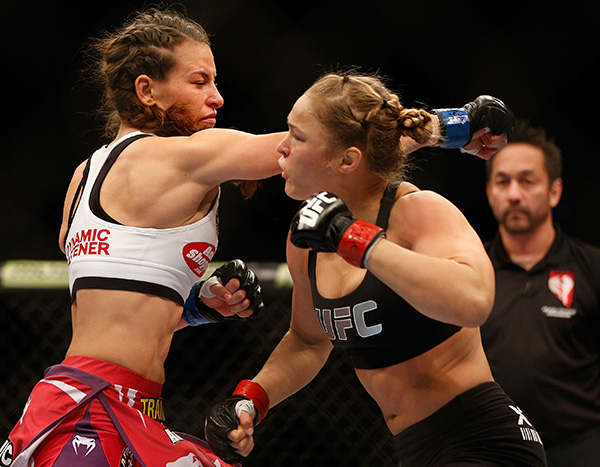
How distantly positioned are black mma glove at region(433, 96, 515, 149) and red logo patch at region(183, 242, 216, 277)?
0.60 meters

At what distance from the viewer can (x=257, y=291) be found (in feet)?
6.03

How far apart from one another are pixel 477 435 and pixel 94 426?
737mm

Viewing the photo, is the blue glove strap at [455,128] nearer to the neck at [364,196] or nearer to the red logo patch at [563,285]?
the neck at [364,196]

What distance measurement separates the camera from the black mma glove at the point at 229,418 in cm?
153

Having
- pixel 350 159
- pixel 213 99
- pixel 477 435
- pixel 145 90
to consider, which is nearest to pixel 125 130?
pixel 145 90

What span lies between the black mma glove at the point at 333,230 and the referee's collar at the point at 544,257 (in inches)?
51.9

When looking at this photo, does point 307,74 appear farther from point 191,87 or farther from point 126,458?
point 126,458

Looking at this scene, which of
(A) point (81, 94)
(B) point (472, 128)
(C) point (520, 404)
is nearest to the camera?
(B) point (472, 128)

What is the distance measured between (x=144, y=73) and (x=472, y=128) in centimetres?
81

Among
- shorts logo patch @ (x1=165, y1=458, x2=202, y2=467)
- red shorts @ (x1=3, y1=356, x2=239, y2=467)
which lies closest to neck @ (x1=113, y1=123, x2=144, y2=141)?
red shorts @ (x1=3, y1=356, x2=239, y2=467)

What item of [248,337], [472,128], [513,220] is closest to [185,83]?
[472,128]

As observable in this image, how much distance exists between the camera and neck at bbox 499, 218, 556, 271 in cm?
242

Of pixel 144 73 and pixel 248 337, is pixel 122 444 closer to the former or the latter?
pixel 144 73

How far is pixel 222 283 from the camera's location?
1.81 metres
